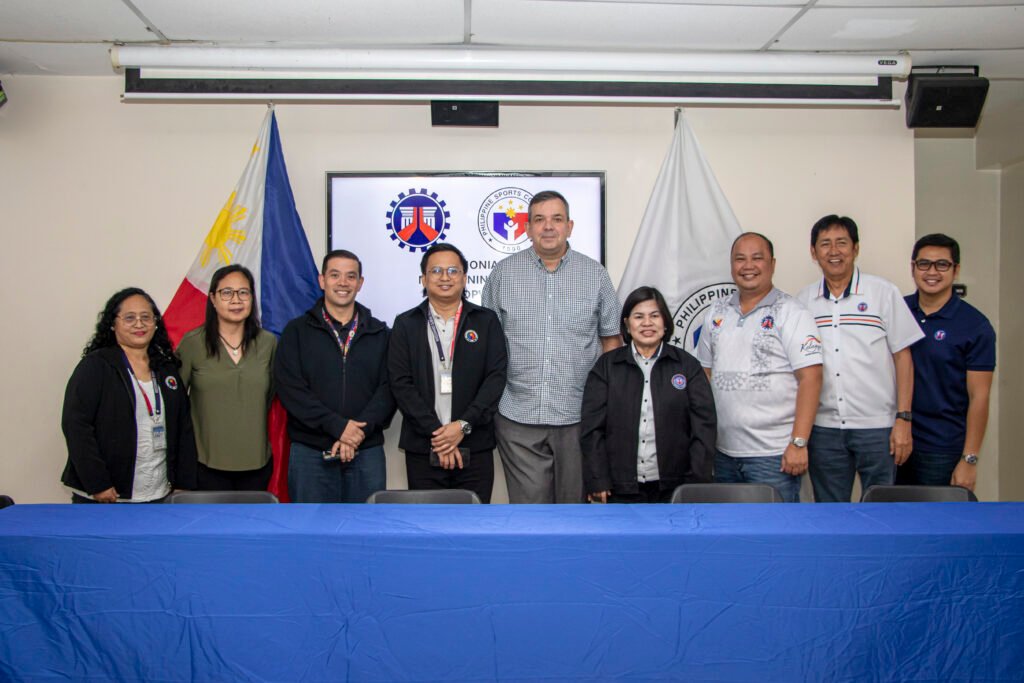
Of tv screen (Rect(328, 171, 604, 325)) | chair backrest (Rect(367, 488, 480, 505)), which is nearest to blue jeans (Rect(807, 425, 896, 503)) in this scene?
tv screen (Rect(328, 171, 604, 325))

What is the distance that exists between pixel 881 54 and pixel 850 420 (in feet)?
6.01

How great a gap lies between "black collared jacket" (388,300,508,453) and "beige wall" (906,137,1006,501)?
3.48 m

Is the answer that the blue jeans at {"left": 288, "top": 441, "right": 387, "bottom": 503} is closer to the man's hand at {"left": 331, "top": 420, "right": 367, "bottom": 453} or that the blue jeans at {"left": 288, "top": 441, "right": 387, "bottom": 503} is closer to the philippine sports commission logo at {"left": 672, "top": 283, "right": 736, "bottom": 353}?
the man's hand at {"left": 331, "top": 420, "right": 367, "bottom": 453}

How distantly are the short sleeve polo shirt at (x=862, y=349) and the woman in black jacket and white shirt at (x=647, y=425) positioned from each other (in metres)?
0.65

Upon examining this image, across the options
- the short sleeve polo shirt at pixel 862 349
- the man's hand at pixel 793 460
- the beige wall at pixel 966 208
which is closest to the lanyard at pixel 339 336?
the man's hand at pixel 793 460

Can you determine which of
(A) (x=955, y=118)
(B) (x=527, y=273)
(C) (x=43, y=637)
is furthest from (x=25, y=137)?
(A) (x=955, y=118)

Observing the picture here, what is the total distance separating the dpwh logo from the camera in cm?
369

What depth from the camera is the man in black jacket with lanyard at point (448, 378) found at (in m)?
2.89

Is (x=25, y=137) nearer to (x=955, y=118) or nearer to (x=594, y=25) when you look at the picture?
(x=594, y=25)

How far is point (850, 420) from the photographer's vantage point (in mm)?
2984

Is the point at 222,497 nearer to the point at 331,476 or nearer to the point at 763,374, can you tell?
the point at 331,476

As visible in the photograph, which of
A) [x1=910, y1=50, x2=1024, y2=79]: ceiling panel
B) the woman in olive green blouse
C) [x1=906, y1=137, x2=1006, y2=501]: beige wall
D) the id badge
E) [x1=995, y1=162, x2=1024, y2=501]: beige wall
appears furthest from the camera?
[x1=906, y1=137, x2=1006, y2=501]: beige wall

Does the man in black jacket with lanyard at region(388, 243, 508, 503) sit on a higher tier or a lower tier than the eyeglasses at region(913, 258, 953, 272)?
lower

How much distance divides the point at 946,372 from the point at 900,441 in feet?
1.27
